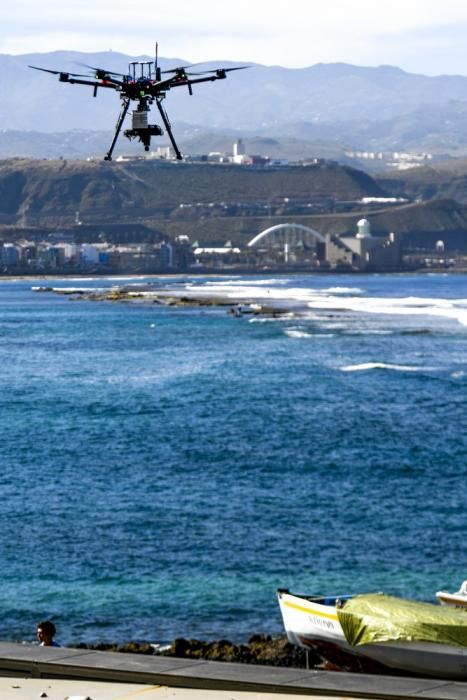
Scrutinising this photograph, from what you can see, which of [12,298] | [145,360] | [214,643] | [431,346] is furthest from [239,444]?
[12,298]

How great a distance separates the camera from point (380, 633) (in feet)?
62.6

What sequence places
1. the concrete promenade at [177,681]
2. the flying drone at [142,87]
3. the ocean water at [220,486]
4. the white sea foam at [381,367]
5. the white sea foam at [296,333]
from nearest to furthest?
the concrete promenade at [177,681], the flying drone at [142,87], the ocean water at [220,486], the white sea foam at [381,367], the white sea foam at [296,333]

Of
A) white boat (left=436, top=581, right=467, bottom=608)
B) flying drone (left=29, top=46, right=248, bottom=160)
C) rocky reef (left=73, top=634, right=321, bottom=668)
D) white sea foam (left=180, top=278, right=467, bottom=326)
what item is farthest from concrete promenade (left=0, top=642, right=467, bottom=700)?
white sea foam (left=180, top=278, right=467, bottom=326)

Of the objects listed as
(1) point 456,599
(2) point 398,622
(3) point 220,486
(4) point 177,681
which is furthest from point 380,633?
(3) point 220,486

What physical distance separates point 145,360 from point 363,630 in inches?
2604

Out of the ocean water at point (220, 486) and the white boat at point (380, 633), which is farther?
the ocean water at point (220, 486)

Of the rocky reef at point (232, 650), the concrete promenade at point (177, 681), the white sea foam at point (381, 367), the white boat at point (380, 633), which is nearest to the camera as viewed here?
the concrete promenade at point (177, 681)

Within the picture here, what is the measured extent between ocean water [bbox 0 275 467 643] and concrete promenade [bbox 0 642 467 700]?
9.15 metres

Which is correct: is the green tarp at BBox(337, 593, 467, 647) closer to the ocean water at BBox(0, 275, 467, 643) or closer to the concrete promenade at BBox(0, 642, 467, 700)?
the concrete promenade at BBox(0, 642, 467, 700)

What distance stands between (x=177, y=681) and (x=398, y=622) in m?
4.53

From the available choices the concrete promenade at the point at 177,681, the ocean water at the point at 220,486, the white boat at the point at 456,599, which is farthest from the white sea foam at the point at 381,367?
the concrete promenade at the point at 177,681

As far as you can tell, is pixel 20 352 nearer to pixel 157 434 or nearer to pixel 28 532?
pixel 157 434

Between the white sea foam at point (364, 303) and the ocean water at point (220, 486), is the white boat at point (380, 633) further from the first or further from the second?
the white sea foam at point (364, 303)

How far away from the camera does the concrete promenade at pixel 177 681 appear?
14961mm
